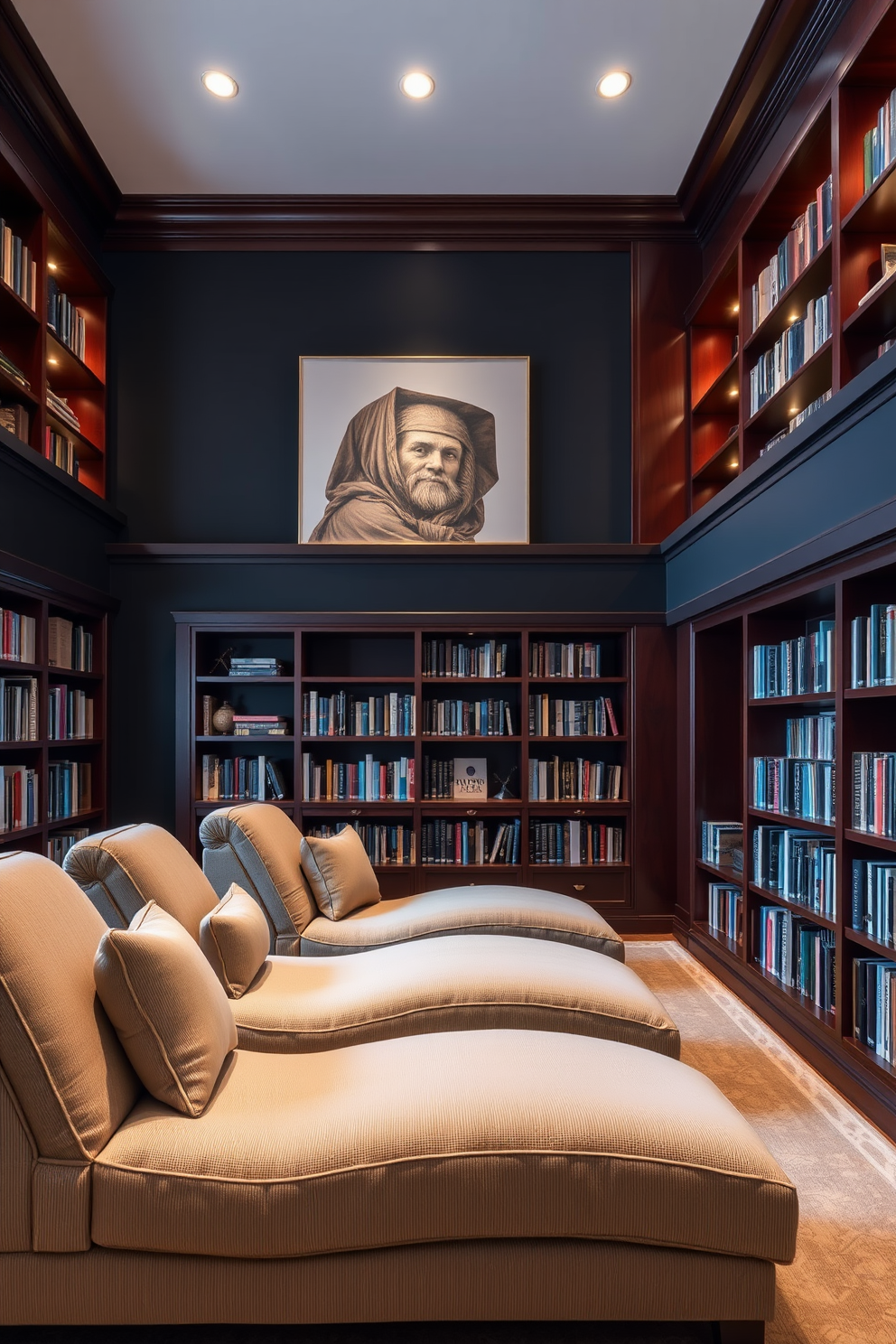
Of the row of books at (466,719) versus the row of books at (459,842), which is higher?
the row of books at (466,719)

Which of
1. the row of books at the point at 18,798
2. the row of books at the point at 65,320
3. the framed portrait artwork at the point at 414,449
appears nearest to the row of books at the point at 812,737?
the framed portrait artwork at the point at 414,449

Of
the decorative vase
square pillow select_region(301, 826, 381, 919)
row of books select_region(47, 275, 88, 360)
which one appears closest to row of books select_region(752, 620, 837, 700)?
square pillow select_region(301, 826, 381, 919)

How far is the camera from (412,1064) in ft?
5.70

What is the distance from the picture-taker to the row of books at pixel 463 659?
4898 mm

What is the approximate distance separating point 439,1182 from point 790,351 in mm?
3272

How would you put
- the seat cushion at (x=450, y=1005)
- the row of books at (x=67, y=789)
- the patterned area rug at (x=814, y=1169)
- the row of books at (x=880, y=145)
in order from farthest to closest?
the row of books at (x=67, y=789)
the row of books at (x=880, y=145)
the seat cushion at (x=450, y=1005)
the patterned area rug at (x=814, y=1169)

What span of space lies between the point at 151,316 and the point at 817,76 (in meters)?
3.49

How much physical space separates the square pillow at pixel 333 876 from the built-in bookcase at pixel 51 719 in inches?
50.2

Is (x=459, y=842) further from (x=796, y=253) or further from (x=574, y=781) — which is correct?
(x=796, y=253)

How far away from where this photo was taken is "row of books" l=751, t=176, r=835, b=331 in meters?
3.22

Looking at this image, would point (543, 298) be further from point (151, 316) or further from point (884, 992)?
point (884, 992)

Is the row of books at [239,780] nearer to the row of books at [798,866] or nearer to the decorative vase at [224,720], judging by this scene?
the decorative vase at [224,720]

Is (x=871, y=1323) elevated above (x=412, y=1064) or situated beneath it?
situated beneath

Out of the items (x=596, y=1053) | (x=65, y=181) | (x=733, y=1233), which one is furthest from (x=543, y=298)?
(x=733, y=1233)
